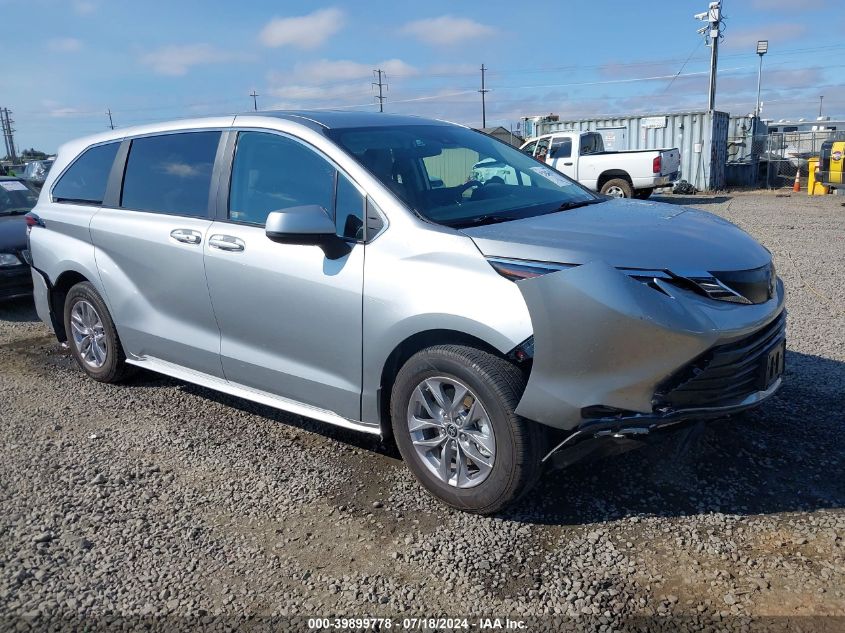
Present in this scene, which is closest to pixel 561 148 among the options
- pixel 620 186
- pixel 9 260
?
pixel 620 186

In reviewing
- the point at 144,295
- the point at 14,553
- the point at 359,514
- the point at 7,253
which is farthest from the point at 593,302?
the point at 7,253

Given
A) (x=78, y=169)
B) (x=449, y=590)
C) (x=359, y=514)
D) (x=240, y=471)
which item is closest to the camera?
(x=449, y=590)

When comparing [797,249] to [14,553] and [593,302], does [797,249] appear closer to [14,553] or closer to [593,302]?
[593,302]

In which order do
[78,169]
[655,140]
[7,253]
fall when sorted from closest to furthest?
1. [78,169]
2. [7,253]
3. [655,140]

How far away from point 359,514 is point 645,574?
132 cm

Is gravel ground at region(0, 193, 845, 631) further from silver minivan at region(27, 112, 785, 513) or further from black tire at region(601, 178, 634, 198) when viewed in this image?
black tire at region(601, 178, 634, 198)

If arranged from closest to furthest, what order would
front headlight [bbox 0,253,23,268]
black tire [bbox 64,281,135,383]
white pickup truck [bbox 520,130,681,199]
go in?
black tire [bbox 64,281,135,383] < front headlight [bbox 0,253,23,268] < white pickup truck [bbox 520,130,681,199]

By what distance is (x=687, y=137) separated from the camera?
968 inches

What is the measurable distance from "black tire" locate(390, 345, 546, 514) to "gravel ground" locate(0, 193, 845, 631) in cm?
17

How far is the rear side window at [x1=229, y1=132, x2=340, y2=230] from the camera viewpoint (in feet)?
12.3

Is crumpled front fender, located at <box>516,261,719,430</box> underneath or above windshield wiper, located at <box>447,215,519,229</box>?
underneath

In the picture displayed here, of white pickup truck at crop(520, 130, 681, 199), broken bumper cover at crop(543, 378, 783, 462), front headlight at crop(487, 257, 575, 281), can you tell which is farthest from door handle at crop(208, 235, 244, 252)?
white pickup truck at crop(520, 130, 681, 199)

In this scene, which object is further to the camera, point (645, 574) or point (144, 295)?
point (144, 295)

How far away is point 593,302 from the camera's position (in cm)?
285
